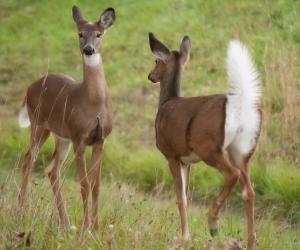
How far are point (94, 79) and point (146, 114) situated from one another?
4.53m

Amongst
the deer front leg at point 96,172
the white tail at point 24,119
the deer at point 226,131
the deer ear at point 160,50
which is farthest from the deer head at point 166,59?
the white tail at point 24,119

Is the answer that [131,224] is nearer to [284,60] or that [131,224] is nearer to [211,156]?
[211,156]

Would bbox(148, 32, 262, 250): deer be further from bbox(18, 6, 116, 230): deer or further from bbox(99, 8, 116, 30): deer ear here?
bbox(99, 8, 116, 30): deer ear

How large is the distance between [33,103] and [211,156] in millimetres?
2598

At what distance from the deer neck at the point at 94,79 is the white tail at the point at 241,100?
1.54 m

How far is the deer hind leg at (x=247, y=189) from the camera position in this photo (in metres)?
6.39

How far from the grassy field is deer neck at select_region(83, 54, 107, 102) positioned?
0.79 meters

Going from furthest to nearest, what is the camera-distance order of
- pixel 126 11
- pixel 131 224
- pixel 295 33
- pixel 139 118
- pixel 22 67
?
pixel 126 11 < pixel 22 67 < pixel 295 33 < pixel 139 118 < pixel 131 224

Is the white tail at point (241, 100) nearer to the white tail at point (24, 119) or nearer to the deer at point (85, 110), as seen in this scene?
the deer at point (85, 110)

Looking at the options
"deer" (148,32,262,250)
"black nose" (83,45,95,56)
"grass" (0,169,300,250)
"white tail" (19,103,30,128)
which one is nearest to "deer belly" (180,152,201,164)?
"deer" (148,32,262,250)

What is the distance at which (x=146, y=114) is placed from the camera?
12172 millimetres

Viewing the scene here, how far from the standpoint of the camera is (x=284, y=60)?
1131cm

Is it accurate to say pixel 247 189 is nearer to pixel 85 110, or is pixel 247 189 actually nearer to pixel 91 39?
pixel 85 110

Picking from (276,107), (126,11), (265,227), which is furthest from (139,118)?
(265,227)
